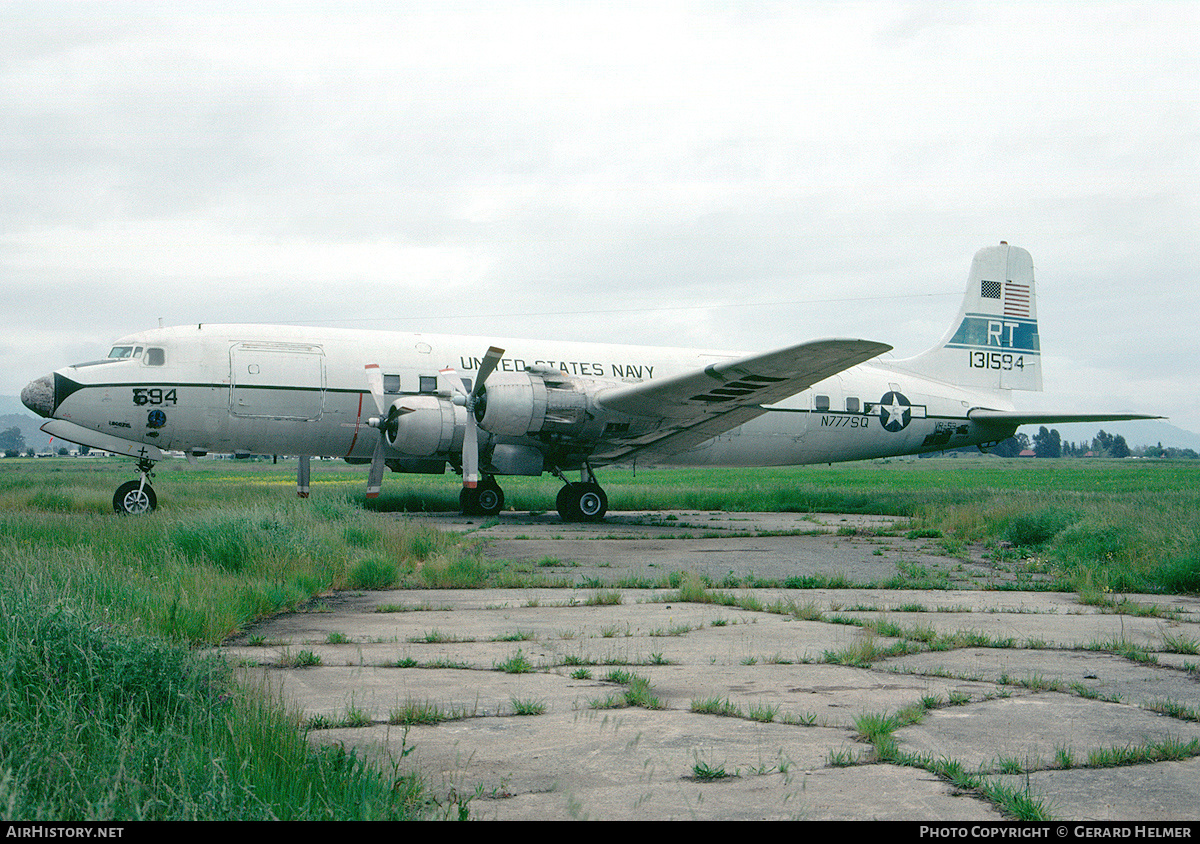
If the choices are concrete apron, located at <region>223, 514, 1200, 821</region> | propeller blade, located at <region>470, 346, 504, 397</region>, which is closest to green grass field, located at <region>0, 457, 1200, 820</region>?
concrete apron, located at <region>223, 514, 1200, 821</region>

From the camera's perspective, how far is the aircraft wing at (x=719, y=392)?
16516mm

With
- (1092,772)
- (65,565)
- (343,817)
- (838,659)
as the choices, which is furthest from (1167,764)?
(65,565)

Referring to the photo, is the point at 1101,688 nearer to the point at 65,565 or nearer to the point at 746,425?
the point at 65,565

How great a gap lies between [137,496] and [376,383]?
5.12 metres

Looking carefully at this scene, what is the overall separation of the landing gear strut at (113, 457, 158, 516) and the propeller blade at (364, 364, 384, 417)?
4500mm

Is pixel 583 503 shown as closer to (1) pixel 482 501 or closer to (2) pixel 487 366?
(1) pixel 482 501

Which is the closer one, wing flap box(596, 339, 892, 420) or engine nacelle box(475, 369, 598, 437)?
wing flap box(596, 339, 892, 420)

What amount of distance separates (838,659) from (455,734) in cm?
314

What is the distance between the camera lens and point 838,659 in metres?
6.54

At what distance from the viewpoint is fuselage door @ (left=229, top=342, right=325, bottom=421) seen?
1858 centimetres

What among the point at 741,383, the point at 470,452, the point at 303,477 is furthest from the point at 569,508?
the point at 303,477

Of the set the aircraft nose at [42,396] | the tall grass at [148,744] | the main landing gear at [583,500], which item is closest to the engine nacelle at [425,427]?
the main landing gear at [583,500]

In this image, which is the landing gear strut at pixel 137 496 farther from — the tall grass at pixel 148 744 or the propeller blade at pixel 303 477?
the tall grass at pixel 148 744

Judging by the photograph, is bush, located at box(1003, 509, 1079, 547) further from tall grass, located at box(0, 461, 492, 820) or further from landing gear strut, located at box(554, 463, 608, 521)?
tall grass, located at box(0, 461, 492, 820)
